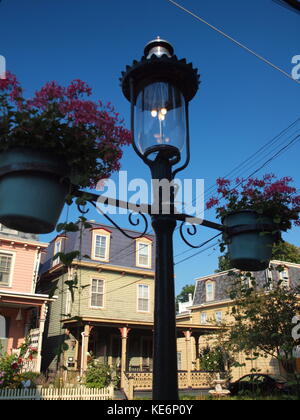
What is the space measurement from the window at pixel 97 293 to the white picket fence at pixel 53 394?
303 inches

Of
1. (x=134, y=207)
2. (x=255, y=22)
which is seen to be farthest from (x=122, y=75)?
(x=255, y=22)

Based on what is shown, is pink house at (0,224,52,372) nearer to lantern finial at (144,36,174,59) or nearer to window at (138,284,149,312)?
window at (138,284,149,312)

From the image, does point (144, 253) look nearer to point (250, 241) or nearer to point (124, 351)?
point (124, 351)

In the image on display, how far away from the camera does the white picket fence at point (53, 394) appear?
11039mm

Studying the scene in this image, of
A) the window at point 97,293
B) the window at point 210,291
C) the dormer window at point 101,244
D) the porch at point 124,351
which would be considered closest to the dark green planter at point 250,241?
the porch at point 124,351

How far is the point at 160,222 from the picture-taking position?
2121mm

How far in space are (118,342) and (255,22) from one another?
20.4m

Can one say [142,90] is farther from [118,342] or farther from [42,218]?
[118,342]

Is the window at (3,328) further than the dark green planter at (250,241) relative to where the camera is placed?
Yes

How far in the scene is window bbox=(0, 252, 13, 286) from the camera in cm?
1830

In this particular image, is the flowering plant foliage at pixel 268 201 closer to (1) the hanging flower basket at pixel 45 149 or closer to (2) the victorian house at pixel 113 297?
(1) the hanging flower basket at pixel 45 149

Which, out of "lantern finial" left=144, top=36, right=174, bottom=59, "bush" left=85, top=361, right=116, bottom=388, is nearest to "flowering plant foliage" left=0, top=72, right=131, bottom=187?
"lantern finial" left=144, top=36, right=174, bottom=59

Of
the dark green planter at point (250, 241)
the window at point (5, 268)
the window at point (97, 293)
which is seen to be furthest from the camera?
the window at point (97, 293)
